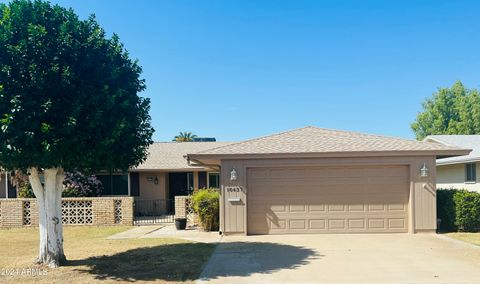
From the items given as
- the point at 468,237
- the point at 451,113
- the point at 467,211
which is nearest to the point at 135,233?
the point at 468,237

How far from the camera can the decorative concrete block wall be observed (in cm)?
1570

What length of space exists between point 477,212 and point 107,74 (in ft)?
38.8

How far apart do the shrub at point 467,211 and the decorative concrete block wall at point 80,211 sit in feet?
40.0

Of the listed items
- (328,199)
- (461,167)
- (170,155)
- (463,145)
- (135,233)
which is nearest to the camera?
(328,199)

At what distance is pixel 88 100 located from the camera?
7457mm

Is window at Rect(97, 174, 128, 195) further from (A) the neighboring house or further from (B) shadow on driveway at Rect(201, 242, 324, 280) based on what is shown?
(A) the neighboring house

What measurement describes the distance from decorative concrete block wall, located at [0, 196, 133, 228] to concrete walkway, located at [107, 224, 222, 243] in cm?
143

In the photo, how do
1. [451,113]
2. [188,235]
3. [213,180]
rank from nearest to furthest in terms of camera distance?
[188,235]
[213,180]
[451,113]

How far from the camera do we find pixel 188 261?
8.59m

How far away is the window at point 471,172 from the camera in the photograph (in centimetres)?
1793

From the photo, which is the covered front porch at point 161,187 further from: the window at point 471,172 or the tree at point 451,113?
the tree at point 451,113

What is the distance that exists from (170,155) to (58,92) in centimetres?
1460

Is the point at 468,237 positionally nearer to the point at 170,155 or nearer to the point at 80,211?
the point at 80,211

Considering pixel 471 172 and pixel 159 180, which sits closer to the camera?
pixel 471 172
